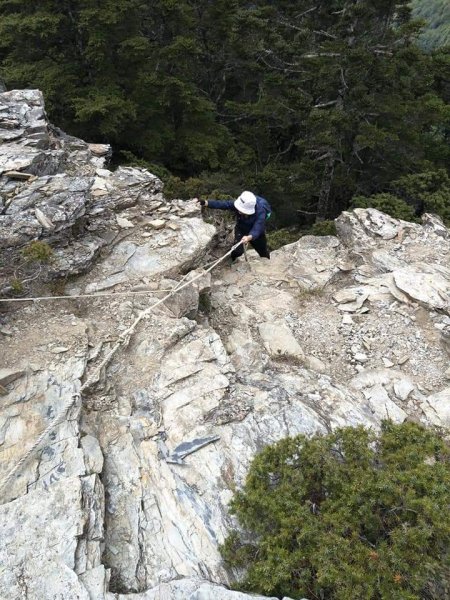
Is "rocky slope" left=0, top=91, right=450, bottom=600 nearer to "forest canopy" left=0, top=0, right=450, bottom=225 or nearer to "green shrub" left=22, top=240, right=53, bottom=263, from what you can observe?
"green shrub" left=22, top=240, right=53, bottom=263

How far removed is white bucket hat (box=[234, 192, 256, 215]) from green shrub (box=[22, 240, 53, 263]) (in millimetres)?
3458

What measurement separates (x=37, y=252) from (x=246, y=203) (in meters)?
3.75

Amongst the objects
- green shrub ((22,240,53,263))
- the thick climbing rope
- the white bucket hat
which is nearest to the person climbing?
the white bucket hat

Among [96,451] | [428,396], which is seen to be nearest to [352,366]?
[428,396]

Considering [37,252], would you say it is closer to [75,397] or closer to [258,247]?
[75,397]

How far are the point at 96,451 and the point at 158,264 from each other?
155 inches

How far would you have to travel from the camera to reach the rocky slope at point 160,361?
170 inches

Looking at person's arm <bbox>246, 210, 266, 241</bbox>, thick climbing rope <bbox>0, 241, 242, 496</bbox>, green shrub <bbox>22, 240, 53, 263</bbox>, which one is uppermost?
green shrub <bbox>22, 240, 53, 263</bbox>

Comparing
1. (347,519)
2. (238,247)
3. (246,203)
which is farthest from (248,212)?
(347,519)

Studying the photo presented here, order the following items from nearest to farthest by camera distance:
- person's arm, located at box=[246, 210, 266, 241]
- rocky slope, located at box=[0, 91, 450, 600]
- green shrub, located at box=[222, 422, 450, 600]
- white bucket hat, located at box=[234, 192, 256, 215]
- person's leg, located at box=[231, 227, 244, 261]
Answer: green shrub, located at box=[222, 422, 450, 600]
rocky slope, located at box=[0, 91, 450, 600]
white bucket hat, located at box=[234, 192, 256, 215]
person's arm, located at box=[246, 210, 266, 241]
person's leg, located at box=[231, 227, 244, 261]

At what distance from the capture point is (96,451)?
4953 millimetres

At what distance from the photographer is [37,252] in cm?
662

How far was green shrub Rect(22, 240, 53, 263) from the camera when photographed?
6.62 m

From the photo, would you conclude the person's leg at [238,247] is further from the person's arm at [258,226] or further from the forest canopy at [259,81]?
the forest canopy at [259,81]
